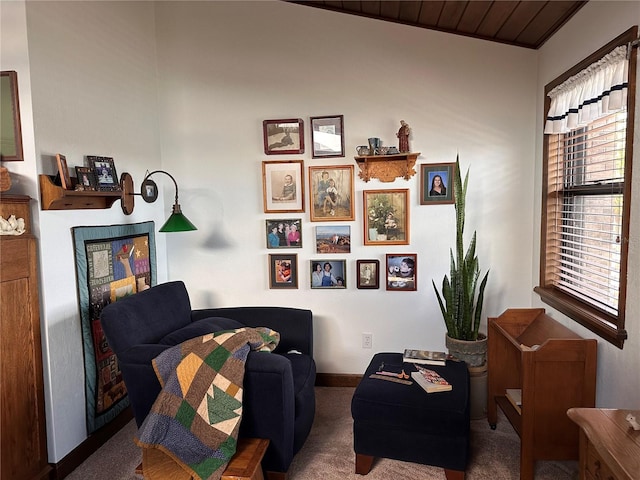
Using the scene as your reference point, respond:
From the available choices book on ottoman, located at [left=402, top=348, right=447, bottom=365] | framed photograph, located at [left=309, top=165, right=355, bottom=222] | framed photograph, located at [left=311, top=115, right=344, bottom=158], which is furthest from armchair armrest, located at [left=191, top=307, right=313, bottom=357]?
framed photograph, located at [left=311, top=115, right=344, bottom=158]

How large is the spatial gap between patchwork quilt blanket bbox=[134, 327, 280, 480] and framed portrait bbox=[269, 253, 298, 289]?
1.25 m

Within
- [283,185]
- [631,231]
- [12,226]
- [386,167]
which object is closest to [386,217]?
[386,167]

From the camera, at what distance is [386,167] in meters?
3.00

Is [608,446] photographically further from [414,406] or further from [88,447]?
[88,447]

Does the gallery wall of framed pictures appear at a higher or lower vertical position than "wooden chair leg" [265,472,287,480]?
higher

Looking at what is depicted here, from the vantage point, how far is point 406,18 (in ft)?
9.53

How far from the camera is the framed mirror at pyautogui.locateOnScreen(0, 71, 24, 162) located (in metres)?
2.07

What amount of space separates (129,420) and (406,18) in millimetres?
3330

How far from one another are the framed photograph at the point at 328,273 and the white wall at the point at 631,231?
142 centimetres

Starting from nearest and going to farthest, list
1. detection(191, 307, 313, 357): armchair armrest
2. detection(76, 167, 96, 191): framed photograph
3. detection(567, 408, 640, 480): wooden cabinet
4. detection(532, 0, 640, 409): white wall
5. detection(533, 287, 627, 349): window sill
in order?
detection(567, 408, 640, 480): wooden cabinet → detection(532, 0, 640, 409): white wall → detection(533, 287, 627, 349): window sill → detection(76, 167, 96, 191): framed photograph → detection(191, 307, 313, 357): armchair armrest

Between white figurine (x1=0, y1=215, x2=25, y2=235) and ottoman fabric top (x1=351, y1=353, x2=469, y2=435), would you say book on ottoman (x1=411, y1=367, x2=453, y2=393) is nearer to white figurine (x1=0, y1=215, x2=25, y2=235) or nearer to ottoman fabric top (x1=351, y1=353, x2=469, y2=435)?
ottoman fabric top (x1=351, y1=353, x2=469, y2=435)

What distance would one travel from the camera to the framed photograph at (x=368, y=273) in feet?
10.3

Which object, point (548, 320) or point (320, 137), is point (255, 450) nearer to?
point (548, 320)

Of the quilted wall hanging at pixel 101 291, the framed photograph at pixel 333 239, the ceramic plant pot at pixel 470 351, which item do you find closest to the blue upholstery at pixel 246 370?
the quilted wall hanging at pixel 101 291
